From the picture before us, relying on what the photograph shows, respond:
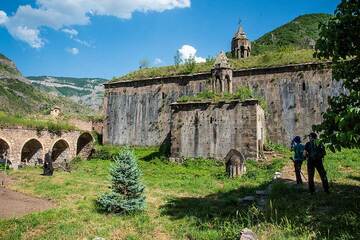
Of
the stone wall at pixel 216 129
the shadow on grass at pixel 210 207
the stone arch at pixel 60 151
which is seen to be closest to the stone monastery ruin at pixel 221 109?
the stone wall at pixel 216 129

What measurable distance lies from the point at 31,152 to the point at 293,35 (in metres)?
49.4

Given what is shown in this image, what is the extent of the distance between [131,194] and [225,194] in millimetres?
3462

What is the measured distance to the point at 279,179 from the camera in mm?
12727

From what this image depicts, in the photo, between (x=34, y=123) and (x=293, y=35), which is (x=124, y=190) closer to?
(x=34, y=123)

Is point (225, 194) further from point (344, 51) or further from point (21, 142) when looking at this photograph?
point (21, 142)

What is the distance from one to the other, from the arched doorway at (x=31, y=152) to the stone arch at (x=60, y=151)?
1.34 metres

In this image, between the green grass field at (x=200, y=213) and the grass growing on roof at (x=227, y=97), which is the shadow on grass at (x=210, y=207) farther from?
the grass growing on roof at (x=227, y=97)

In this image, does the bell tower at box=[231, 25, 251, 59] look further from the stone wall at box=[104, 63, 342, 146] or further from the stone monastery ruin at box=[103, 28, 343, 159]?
the stone wall at box=[104, 63, 342, 146]

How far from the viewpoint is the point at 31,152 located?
2758 centimetres

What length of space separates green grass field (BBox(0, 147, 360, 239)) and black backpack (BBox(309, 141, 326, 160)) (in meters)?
1.04

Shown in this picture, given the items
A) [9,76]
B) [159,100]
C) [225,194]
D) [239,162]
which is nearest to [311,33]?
[159,100]

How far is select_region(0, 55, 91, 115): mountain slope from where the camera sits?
225 feet

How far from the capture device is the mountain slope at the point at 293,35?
5764 cm

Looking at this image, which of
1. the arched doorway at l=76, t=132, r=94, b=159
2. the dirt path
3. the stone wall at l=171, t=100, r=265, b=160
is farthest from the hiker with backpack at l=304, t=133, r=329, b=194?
the arched doorway at l=76, t=132, r=94, b=159
